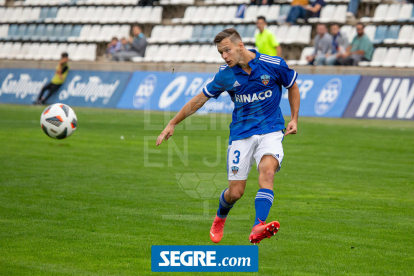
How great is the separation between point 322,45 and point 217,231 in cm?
1607

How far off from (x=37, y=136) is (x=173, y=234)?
9.37 metres

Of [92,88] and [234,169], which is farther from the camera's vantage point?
[92,88]

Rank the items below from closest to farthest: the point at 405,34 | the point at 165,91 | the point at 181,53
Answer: the point at 405,34
the point at 165,91
the point at 181,53

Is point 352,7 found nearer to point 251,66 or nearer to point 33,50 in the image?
point 33,50

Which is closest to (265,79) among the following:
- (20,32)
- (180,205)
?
(180,205)

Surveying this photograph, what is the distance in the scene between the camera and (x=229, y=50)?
18.8 ft

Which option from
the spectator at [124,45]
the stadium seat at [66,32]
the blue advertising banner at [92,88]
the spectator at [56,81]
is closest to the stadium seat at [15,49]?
the stadium seat at [66,32]

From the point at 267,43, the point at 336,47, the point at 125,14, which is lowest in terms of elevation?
the point at 267,43

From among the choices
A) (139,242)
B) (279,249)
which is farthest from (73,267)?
(279,249)

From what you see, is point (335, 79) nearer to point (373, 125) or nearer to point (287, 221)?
point (373, 125)

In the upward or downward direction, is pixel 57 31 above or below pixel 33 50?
above

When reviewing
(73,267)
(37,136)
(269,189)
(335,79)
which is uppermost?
(335,79)

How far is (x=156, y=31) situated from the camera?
27781mm

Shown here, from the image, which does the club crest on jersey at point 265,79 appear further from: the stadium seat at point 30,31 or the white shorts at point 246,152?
the stadium seat at point 30,31
